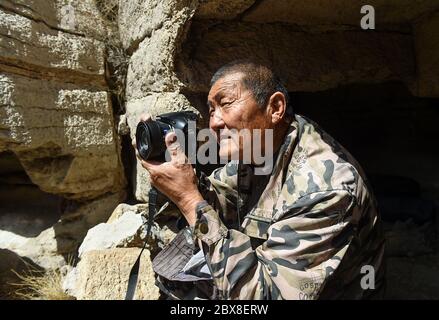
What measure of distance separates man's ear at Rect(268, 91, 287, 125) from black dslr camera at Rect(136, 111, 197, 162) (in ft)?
0.85

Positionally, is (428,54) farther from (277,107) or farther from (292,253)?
(292,253)

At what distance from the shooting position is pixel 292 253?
1081mm

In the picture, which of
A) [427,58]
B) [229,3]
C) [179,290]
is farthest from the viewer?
[427,58]

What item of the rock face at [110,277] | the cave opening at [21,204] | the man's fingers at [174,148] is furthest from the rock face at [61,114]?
the man's fingers at [174,148]

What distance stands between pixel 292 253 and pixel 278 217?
0.14 m

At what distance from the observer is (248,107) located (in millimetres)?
1296

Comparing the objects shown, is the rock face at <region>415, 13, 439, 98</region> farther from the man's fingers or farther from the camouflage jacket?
the man's fingers

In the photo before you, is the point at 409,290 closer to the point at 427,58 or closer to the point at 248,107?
the point at 427,58

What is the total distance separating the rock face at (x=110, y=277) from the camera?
1.76 m

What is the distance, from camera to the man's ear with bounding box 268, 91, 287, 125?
1317mm

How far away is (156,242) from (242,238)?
0.98m

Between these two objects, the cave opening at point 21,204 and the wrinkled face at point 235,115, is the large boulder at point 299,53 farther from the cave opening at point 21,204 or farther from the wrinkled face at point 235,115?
the cave opening at point 21,204

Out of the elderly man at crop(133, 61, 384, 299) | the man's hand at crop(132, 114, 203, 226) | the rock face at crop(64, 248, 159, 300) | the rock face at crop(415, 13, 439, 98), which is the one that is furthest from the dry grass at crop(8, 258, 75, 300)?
the rock face at crop(415, 13, 439, 98)

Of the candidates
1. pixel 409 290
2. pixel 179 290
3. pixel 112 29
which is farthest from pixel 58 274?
pixel 409 290
